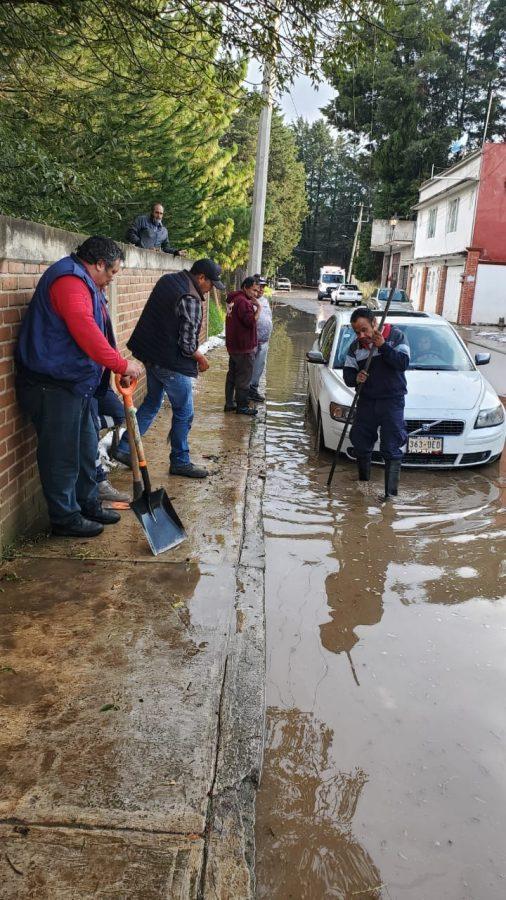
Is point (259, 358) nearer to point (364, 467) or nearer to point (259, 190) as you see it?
point (364, 467)

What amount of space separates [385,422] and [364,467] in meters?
0.67

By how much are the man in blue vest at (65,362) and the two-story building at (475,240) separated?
3145cm

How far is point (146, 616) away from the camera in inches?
154

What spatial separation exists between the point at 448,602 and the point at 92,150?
19.9 feet

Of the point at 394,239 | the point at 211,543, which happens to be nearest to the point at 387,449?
the point at 211,543

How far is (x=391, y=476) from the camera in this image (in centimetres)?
647

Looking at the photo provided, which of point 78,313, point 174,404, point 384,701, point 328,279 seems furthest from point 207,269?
point 328,279

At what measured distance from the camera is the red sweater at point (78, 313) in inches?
169

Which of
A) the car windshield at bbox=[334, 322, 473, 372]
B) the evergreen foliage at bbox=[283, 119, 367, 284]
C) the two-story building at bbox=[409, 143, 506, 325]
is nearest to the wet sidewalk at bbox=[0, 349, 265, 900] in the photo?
the car windshield at bbox=[334, 322, 473, 372]

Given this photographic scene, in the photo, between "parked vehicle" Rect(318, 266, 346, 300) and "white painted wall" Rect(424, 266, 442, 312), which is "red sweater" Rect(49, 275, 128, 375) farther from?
"parked vehicle" Rect(318, 266, 346, 300)

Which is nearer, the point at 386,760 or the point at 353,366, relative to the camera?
the point at 386,760

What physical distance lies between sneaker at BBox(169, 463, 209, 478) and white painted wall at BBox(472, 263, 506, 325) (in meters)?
29.9

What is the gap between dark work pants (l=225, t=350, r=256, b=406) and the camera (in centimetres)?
902

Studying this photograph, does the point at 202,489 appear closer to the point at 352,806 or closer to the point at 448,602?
the point at 448,602
